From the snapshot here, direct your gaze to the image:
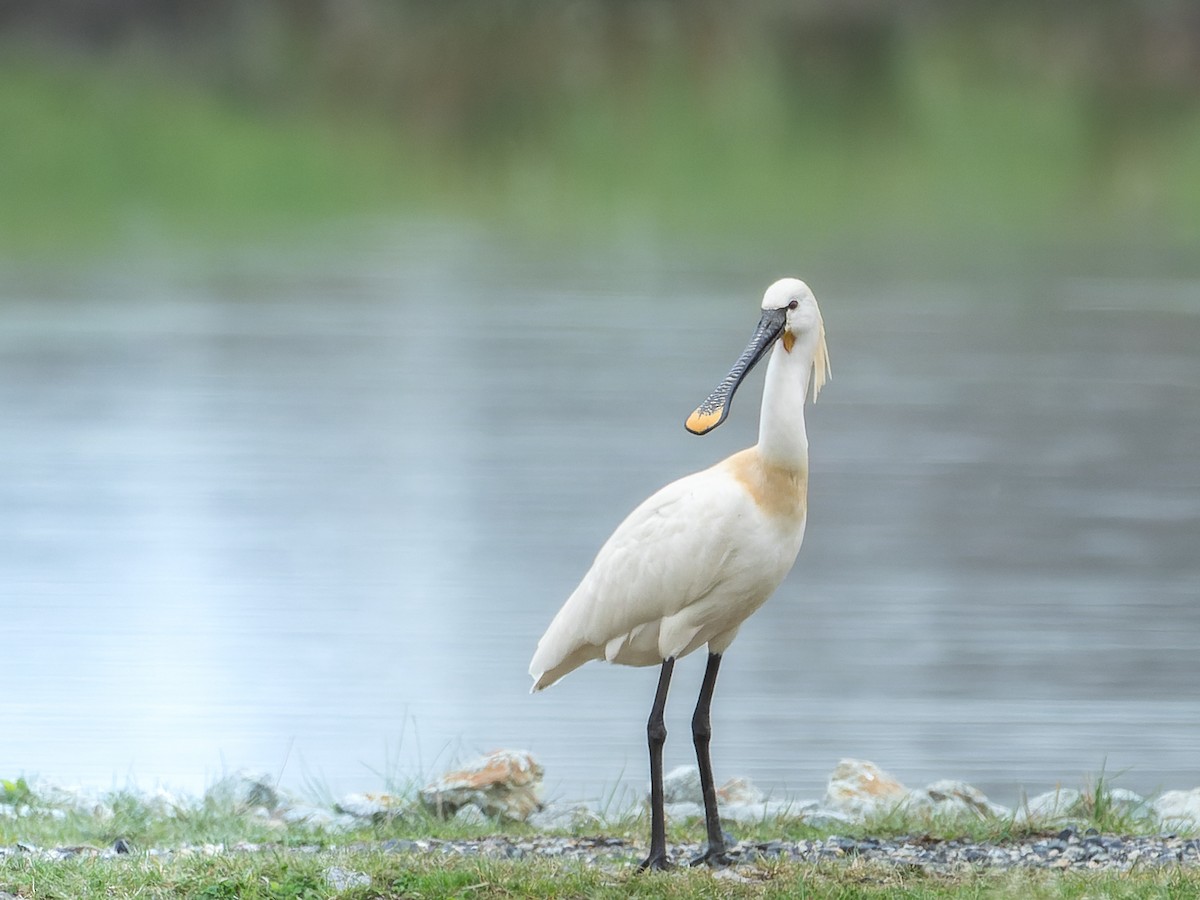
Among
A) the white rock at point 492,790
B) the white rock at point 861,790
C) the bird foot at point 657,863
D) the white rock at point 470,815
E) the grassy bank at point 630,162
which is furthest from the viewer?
the grassy bank at point 630,162

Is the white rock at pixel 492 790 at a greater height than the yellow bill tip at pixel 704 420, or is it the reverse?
the yellow bill tip at pixel 704 420

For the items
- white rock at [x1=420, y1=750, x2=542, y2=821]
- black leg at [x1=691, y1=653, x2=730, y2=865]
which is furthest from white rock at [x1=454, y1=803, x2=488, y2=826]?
black leg at [x1=691, y1=653, x2=730, y2=865]

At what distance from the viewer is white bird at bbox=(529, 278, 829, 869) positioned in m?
4.95

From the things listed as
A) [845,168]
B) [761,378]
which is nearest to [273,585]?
[761,378]

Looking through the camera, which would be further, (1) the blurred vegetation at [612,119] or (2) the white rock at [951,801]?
(1) the blurred vegetation at [612,119]

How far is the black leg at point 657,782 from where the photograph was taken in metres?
4.95

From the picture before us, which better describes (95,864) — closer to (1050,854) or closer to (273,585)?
(1050,854)

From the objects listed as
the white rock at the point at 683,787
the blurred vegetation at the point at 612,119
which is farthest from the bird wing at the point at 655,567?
the blurred vegetation at the point at 612,119

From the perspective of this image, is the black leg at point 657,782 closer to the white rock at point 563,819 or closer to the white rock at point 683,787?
the white rock at point 563,819

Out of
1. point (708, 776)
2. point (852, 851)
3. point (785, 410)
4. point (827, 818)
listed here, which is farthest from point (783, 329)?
point (827, 818)

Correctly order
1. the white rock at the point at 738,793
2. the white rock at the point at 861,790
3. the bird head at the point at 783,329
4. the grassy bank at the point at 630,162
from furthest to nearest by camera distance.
Result: the grassy bank at the point at 630,162
the white rock at the point at 738,793
the white rock at the point at 861,790
the bird head at the point at 783,329

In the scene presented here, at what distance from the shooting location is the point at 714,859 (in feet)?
16.7

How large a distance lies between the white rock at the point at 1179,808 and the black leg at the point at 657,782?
4.95ft

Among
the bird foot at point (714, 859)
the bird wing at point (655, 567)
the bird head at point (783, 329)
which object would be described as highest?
the bird head at point (783, 329)
